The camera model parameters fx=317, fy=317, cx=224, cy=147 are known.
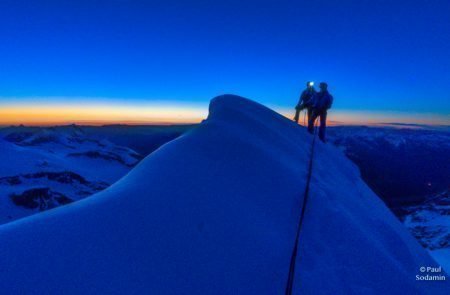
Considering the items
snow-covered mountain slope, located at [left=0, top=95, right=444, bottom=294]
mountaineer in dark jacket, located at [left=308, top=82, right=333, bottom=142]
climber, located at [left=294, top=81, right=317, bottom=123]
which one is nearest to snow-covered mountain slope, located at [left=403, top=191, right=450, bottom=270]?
climber, located at [left=294, top=81, right=317, bottom=123]

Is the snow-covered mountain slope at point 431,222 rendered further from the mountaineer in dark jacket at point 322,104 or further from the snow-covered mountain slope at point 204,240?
the snow-covered mountain slope at point 204,240

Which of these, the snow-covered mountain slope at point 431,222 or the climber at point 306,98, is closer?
→ the climber at point 306,98

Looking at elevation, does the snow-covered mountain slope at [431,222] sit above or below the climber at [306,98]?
below

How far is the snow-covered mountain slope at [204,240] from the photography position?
9.98ft

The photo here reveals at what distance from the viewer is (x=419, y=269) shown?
5.75 meters

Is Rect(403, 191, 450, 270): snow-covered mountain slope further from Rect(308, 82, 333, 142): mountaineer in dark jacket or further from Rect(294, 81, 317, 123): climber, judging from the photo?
Rect(308, 82, 333, 142): mountaineer in dark jacket

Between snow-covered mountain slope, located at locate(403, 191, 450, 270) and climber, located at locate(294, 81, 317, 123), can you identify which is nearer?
climber, located at locate(294, 81, 317, 123)

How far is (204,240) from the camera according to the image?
12.7 feet

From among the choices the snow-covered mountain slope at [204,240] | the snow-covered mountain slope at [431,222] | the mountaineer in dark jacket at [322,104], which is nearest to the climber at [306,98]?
the mountaineer in dark jacket at [322,104]

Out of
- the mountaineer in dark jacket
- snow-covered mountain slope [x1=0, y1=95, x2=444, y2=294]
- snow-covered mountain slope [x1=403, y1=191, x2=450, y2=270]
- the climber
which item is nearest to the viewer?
snow-covered mountain slope [x1=0, y1=95, x2=444, y2=294]

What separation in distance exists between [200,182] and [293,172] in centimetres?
291

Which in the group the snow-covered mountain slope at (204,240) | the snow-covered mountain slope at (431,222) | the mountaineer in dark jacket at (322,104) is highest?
the mountaineer in dark jacket at (322,104)

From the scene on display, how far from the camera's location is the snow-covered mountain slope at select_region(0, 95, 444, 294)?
9.98 ft

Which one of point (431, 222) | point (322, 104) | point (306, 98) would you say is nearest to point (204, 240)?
point (322, 104)
